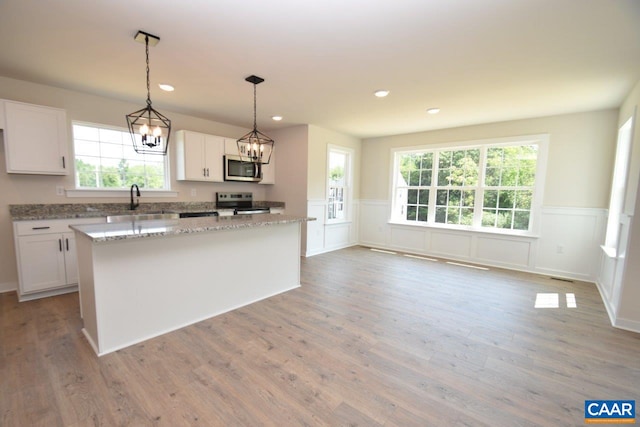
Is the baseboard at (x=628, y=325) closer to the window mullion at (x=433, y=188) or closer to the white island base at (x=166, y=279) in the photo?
the window mullion at (x=433, y=188)

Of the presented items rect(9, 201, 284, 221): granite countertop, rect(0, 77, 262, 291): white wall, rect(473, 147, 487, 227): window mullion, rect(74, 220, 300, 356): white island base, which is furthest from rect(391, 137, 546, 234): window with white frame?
rect(0, 77, 262, 291): white wall

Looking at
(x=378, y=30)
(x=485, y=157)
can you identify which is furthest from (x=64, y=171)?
(x=485, y=157)

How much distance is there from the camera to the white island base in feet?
7.14

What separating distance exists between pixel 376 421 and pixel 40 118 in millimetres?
4559

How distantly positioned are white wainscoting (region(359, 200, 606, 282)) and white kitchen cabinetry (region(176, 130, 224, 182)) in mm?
3648

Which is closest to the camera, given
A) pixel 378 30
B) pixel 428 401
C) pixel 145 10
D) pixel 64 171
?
pixel 428 401

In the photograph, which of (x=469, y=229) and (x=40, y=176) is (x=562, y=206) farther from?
(x=40, y=176)

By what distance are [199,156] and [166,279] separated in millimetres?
2731

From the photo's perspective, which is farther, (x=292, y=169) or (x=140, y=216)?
(x=292, y=169)

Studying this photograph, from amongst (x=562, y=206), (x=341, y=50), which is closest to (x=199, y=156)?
(x=341, y=50)

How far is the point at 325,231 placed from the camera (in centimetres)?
577

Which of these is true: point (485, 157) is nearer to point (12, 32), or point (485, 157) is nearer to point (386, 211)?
point (386, 211)

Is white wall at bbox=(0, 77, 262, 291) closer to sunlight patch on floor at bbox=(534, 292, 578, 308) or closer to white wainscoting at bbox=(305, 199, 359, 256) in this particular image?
white wainscoting at bbox=(305, 199, 359, 256)

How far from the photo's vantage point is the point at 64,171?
3447mm
